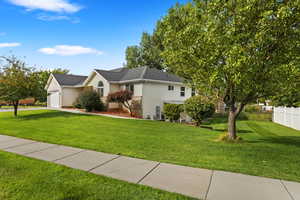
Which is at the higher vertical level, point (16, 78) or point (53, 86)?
point (53, 86)

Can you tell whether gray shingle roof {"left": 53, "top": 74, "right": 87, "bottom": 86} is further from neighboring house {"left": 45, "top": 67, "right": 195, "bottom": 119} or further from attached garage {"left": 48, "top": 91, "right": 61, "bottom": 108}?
attached garage {"left": 48, "top": 91, "right": 61, "bottom": 108}

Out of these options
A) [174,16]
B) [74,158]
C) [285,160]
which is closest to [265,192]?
[285,160]

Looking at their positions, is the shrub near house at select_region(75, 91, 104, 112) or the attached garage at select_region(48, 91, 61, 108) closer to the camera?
the shrub near house at select_region(75, 91, 104, 112)

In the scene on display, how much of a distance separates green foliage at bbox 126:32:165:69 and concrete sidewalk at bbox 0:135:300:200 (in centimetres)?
3047

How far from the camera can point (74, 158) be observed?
4699 millimetres

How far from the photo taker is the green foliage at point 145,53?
33594 millimetres

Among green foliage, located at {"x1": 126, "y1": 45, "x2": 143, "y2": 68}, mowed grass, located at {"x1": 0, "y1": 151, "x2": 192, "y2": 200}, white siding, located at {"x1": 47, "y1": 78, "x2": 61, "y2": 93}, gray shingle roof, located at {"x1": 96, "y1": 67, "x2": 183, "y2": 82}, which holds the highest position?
green foliage, located at {"x1": 126, "y1": 45, "x2": 143, "y2": 68}

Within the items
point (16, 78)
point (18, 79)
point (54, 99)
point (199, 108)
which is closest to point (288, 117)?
point (199, 108)

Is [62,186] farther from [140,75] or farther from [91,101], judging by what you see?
[91,101]

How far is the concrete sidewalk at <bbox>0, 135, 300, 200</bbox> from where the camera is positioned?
2971 millimetres

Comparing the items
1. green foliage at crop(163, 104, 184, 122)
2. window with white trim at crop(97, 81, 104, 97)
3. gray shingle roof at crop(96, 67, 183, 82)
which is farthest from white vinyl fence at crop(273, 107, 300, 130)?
window with white trim at crop(97, 81, 104, 97)

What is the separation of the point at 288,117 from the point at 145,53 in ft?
87.6

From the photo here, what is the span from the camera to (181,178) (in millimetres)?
3539

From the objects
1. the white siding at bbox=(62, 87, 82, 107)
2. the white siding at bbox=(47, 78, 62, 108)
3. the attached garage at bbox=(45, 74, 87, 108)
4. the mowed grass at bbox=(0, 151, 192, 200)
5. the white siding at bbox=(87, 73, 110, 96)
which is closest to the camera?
the mowed grass at bbox=(0, 151, 192, 200)
